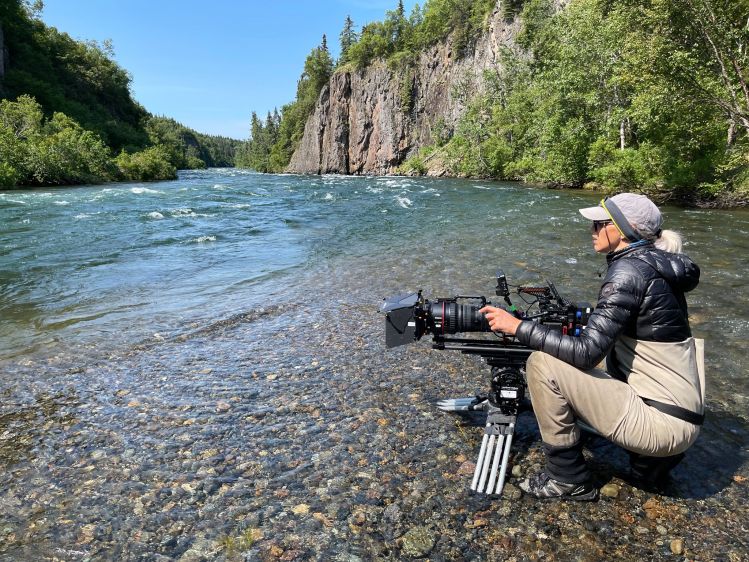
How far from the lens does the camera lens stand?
10.8 ft

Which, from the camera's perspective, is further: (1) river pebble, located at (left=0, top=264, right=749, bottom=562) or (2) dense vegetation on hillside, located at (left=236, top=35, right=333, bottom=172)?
(2) dense vegetation on hillside, located at (left=236, top=35, right=333, bottom=172)

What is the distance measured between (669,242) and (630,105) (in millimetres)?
26191

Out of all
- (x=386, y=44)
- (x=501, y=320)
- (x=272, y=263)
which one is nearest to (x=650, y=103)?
(x=272, y=263)

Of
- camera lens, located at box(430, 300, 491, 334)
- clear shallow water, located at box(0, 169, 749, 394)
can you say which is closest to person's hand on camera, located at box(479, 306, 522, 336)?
camera lens, located at box(430, 300, 491, 334)

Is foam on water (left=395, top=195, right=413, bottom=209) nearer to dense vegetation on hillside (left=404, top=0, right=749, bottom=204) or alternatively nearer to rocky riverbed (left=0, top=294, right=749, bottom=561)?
dense vegetation on hillside (left=404, top=0, right=749, bottom=204)

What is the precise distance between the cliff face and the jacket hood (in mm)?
64469

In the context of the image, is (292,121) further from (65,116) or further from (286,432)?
(286,432)

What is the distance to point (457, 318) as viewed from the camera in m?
3.31

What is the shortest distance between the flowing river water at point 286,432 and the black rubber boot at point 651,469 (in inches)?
4.0

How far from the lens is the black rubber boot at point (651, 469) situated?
10.2 feet

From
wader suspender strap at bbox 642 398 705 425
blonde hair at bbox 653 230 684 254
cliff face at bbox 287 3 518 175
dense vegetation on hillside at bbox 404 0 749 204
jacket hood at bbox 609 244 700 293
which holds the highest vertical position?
cliff face at bbox 287 3 518 175

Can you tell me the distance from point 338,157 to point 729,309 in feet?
317

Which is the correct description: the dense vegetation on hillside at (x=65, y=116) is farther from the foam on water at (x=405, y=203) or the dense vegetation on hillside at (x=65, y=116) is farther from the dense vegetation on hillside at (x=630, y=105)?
the dense vegetation on hillside at (x=630, y=105)

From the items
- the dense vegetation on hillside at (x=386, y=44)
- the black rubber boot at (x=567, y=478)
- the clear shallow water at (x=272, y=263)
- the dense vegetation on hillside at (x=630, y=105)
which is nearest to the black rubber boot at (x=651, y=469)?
the black rubber boot at (x=567, y=478)
